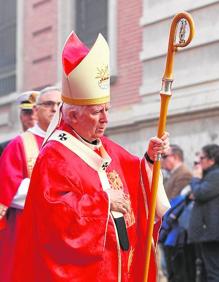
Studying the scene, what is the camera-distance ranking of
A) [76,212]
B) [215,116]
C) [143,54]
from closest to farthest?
[76,212] → [215,116] → [143,54]

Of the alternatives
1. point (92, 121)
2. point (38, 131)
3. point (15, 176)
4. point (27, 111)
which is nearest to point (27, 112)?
point (27, 111)

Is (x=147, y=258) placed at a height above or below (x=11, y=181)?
below

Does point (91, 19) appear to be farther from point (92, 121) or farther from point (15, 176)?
point (92, 121)

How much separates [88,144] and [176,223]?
4.13 metres

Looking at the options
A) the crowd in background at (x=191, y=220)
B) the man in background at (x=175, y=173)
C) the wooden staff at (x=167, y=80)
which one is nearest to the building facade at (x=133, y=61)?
the crowd in background at (x=191, y=220)

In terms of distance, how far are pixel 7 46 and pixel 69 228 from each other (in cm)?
1145

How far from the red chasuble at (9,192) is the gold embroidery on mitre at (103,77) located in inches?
61.5

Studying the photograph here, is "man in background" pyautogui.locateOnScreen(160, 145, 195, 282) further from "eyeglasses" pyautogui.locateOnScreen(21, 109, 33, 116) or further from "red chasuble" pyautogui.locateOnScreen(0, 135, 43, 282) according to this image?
"red chasuble" pyautogui.locateOnScreen(0, 135, 43, 282)

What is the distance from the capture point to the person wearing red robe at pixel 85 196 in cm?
465

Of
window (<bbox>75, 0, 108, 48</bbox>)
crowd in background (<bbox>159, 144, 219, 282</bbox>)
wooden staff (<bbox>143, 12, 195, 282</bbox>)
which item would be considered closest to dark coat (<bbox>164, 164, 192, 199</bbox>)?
crowd in background (<bbox>159, 144, 219, 282</bbox>)

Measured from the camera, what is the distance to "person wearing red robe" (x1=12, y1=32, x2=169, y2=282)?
15.3ft

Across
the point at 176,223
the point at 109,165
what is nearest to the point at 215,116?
the point at 176,223

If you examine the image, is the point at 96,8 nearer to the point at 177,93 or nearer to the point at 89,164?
the point at 177,93

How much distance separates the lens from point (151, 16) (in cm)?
1108
